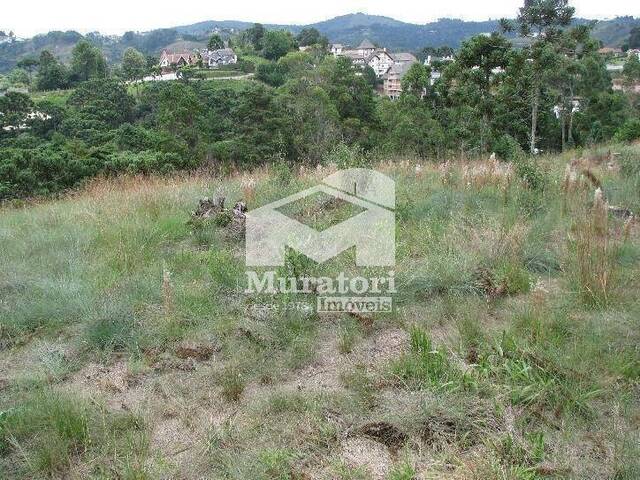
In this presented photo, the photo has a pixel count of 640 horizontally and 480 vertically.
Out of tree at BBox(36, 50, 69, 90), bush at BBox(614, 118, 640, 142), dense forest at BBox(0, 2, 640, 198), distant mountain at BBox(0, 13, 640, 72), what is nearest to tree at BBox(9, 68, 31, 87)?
tree at BBox(36, 50, 69, 90)

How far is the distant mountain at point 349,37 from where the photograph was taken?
93188 mm

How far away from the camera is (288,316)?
125 inches

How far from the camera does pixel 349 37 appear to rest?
156375 mm

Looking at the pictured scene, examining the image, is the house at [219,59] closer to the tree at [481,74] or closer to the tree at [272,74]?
the tree at [272,74]

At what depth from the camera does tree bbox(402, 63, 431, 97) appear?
23.1 metres

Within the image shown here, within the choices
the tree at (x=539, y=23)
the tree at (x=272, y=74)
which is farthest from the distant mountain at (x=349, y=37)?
the tree at (x=539, y=23)

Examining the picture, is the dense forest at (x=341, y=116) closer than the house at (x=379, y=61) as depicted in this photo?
Yes

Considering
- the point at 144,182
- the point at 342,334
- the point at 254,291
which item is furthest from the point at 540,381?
the point at 144,182

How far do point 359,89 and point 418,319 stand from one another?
29355 mm

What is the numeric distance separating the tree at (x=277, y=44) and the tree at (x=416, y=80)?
42.6 meters

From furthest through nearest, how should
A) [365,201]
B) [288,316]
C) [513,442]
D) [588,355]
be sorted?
[365,201]
[288,316]
[588,355]
[513,442]

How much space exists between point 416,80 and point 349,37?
14459 centimetres

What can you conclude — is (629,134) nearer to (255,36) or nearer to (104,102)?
(104,102)

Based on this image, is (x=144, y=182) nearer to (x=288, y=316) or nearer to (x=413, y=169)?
(x=413, y=169)
